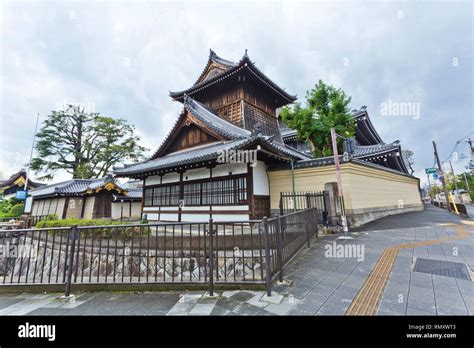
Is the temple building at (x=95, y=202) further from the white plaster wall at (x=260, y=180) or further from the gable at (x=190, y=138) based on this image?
the white plaster wall at (x=260, y=180)

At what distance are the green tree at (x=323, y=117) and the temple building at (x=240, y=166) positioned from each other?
1.54 m

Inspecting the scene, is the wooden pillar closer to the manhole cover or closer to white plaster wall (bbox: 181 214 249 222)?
white plaster wall (bbox: 181 214 249 222)

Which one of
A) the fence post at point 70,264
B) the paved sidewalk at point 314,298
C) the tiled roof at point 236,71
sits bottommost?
the paved sidewalk at point 314,298

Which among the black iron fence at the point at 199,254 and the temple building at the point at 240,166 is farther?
the temple building at the point at 240,166

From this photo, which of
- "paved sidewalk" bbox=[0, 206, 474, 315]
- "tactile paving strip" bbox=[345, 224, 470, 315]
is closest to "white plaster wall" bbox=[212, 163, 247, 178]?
"paved sidewalk" bbox=[0, 206, 474, 315]

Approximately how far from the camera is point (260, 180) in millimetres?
9648

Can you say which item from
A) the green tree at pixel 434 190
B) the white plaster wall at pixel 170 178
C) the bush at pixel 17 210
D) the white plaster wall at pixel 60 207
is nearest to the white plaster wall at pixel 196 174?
the white plaster wall at pixel 170 178

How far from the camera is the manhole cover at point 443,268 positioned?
4.07 m

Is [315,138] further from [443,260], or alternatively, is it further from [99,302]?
[99,302]

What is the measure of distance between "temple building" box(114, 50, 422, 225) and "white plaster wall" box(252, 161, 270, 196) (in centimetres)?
5

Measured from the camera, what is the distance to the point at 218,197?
9.20 m

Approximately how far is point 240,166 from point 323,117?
24.7ft

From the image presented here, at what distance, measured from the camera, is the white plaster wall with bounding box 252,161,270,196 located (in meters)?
9.06
